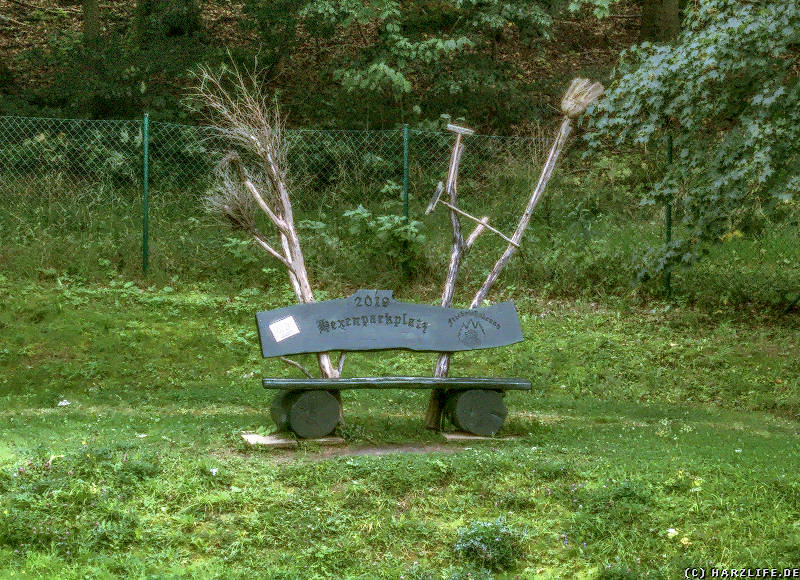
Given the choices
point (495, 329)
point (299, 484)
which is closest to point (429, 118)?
point (495, 329)

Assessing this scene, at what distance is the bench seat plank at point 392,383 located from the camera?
7.92m

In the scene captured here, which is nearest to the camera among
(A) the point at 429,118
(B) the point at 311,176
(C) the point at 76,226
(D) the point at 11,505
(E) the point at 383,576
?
(E) the point at 383,576

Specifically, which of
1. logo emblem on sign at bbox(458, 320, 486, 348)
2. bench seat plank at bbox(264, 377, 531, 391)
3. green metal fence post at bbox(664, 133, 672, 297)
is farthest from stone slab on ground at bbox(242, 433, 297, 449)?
green metal fence post at bbox(664, 133, 672, 297)

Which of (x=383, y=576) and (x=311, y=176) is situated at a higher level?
(x=311, y=176)

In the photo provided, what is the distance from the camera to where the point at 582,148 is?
17719mm

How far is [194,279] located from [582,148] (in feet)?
24.0

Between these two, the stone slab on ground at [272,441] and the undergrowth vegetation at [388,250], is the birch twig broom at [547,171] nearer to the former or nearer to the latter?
the stone slab on ground at [272,441]

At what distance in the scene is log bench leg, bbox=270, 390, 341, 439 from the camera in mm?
7996

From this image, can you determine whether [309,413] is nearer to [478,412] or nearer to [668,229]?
[478,412]

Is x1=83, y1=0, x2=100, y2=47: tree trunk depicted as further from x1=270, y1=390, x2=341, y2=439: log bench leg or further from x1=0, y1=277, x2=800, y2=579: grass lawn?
x1=270, y1=390, x2=341, y2=439: log bench leg

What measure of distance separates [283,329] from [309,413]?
0.69 meters

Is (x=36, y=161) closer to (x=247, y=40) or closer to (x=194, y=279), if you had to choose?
(x=194, y=279)

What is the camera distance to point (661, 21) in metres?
18.5

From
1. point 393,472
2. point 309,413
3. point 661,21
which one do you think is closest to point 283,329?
point 309,413
